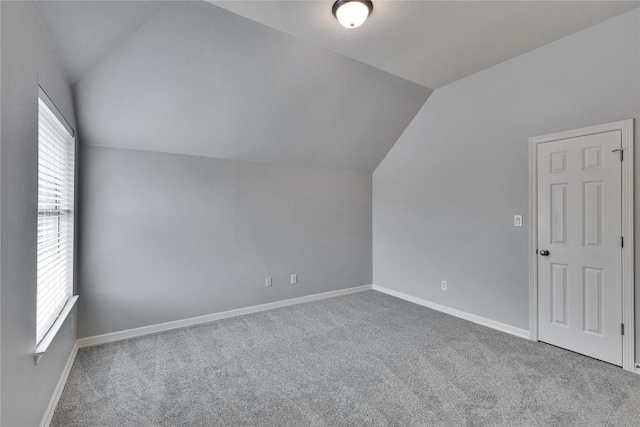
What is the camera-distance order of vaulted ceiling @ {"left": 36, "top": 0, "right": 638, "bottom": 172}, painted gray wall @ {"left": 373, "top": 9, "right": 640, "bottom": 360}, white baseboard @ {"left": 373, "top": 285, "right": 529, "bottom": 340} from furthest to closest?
white baseboard @ {"left": 373, "top": 285, "right": 529, "bottom": 340} → painted gray wall @ {"left": 373, "top": 9, "right": 640, "bottom": 360} → vaulted ceiling @ {"left": 36, "top": 0, "right": 638, "bottom": 172}

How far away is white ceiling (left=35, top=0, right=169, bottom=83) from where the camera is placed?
1.81 metres

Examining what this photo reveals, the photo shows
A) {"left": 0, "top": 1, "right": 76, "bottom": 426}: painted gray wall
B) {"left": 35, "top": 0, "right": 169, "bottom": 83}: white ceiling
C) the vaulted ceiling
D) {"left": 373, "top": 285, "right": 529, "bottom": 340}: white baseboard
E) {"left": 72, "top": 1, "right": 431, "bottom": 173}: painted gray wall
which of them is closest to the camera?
{"left": 0, "top": 1, "right": 76, "bottom": 426}: painted gray wall

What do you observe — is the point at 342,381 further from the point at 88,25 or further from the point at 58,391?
the point at 88,25

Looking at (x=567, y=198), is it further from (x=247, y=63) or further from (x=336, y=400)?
(x=247, y=63)

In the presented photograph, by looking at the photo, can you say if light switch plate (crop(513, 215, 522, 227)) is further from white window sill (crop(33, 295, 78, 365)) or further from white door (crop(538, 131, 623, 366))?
white window sill (crop(33, 295, 78, 365))

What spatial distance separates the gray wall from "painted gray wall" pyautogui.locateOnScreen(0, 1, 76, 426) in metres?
1.32

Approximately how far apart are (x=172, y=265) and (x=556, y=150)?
13.7ft

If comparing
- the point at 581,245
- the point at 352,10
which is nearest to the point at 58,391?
the point at 352,10

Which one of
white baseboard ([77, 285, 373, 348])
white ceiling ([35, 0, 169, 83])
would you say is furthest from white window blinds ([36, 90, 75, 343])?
A: white baseboard ([77, 285, 373, 348])

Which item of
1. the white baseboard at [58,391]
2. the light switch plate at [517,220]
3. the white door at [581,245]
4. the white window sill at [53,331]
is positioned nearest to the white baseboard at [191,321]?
the white baseboard at [58,391]

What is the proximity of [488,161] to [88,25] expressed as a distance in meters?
3.82

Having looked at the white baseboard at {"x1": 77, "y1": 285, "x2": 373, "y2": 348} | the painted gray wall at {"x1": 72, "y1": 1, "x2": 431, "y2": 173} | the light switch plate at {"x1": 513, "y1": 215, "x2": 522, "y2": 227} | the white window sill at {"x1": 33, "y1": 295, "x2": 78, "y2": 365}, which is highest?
the painted gray wall at {"x1": 72, "y1": 1, "x2": 431, "y2": 173}

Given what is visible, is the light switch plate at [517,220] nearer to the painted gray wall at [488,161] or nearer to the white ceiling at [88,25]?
the painted gray wall at [488,161]

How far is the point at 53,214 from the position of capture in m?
2.21
